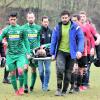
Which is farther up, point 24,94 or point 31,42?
point 31,42

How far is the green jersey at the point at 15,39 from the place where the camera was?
1338 cm

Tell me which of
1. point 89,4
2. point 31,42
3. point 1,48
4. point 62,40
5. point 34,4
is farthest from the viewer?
point 89,4

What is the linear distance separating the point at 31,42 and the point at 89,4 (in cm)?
4244

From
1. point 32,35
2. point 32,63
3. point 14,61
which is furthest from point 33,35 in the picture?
point 14,61

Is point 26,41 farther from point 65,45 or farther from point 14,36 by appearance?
point 65,45

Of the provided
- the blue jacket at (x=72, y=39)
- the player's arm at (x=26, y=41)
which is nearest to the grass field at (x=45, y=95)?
the blue jacket at (x=72, y=39)

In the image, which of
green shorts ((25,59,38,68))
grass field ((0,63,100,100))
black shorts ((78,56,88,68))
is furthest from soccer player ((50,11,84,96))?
black shorts ((78,56,88,68))

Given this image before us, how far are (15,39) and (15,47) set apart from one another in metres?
0.20

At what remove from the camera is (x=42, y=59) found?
46.5 ft

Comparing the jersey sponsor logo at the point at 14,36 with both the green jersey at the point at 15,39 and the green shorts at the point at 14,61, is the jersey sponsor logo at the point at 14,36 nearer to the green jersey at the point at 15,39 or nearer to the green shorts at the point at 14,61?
the green jersey at the point at 15,39

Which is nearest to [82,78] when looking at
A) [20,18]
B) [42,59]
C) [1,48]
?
[42,59]

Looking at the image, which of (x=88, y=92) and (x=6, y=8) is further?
(x=6, y=8)

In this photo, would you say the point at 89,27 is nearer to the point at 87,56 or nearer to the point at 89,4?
the point at 87,56

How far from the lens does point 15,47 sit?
13.4m
